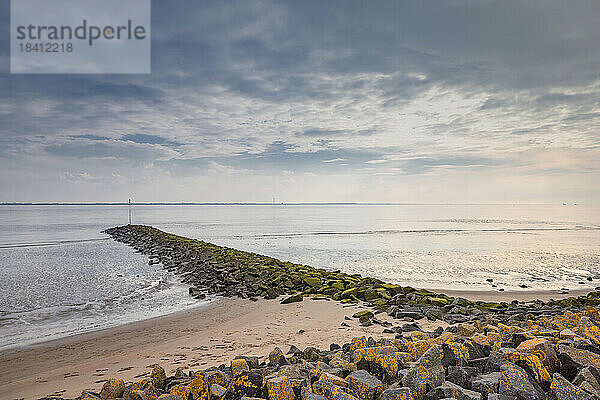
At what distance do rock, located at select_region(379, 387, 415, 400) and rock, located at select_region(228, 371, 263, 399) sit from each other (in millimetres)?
1224

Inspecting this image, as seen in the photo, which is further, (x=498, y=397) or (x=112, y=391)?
(x=112, y=391)

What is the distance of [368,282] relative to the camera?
12.6 metres

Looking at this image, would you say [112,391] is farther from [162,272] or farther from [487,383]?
[162,272]

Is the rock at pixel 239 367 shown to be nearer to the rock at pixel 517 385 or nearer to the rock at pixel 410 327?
the rock at pixel 517 385

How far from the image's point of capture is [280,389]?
3.75 meters

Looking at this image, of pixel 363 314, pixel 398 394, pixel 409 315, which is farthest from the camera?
pixel 363 314

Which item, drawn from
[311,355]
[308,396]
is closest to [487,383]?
[308,396]

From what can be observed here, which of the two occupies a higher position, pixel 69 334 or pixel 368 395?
pixel 368 395

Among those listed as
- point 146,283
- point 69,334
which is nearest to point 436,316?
point 69,334

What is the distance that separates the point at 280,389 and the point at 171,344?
14.9 feet

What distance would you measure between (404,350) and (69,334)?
25.1 ft

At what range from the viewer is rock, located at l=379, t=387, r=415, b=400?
11.2 ft

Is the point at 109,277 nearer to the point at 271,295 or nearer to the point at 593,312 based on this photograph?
the point at 271,295

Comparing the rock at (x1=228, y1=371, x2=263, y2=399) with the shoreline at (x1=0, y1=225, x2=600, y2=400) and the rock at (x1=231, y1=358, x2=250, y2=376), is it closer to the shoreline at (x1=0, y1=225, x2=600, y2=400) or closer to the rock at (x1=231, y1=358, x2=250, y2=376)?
the rock at (x1=231, y1=358, x2=250, y2=376)
